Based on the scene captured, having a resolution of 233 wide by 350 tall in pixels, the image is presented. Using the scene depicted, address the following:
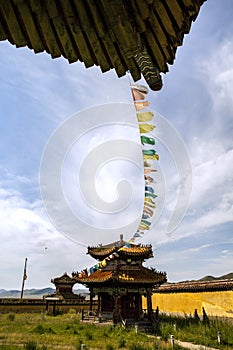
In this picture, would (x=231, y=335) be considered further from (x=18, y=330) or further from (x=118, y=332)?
(x=18, y=330)

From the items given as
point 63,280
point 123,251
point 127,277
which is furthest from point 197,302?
point 63,280

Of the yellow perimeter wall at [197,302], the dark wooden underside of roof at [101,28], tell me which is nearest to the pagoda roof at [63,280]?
the yellow perimeter wall at [197,302]

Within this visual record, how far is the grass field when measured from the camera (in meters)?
14.0

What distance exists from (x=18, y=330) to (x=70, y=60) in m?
21.0

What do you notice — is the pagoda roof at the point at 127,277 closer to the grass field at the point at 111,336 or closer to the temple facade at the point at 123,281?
the temple facade at the point at 123,281

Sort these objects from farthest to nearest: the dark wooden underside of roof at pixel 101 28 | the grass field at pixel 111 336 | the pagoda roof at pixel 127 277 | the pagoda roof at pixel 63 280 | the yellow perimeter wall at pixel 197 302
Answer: the pagoda roof at pixel 63 280 → the pagoda roof at pixel 127 277 → the yellow perimeter wall at pixel 197 302 → the grass field at pixel 111 336 → the dark wooden underside of roof at pixel 101 28

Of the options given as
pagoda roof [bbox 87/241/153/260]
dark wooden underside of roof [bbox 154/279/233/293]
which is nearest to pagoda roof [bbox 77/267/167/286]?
pagoda roof [bbox 87/241/153/260]

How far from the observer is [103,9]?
6.01 feet

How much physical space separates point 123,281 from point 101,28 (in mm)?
21817

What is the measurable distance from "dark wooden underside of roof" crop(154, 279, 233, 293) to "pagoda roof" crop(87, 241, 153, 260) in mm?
4084

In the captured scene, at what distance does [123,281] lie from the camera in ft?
71.2

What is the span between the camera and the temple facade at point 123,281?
2219 cm

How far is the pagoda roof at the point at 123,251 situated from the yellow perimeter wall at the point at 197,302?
4749mm

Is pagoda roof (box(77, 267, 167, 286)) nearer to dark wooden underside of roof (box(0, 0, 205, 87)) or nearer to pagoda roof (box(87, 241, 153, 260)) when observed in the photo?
pagoda roof (box(87, 241, 153, 260))
